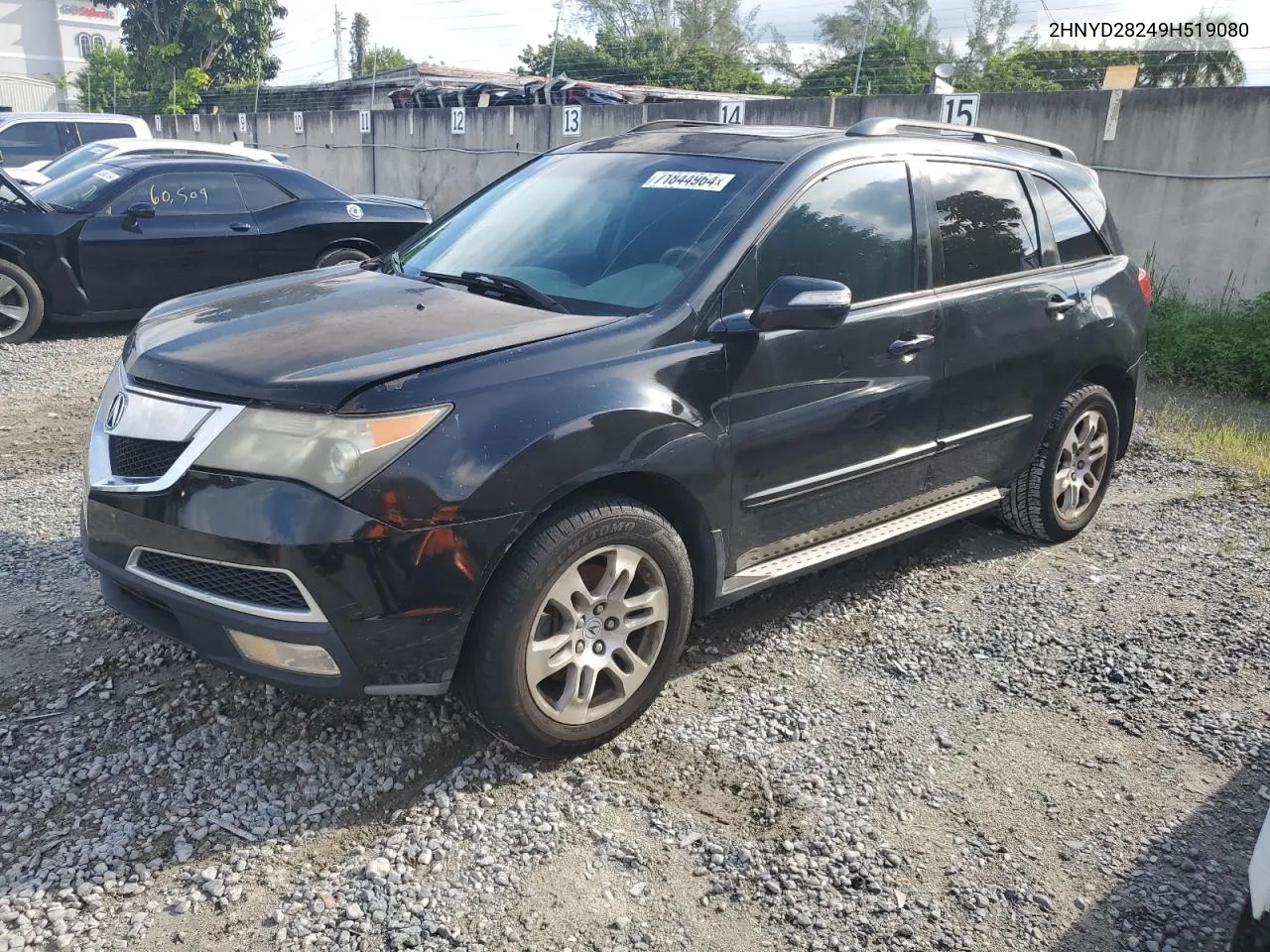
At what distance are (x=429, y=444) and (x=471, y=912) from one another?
3.83ft

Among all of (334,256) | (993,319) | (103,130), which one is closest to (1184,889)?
(993,319)

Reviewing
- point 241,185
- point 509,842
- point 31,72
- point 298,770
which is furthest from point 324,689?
point 31,72

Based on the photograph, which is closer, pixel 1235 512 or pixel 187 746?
pixel 187 746

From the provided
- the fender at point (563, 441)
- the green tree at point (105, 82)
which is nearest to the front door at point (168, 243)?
the fender at point (563, 441)

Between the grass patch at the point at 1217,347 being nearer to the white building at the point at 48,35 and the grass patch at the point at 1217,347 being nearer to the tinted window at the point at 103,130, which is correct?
the tinted window at the point at 103,130

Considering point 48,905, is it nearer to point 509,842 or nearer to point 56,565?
point 509,842

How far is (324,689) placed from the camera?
9.19ft

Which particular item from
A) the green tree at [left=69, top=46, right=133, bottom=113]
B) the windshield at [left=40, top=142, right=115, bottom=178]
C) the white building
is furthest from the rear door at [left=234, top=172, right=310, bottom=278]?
the white building

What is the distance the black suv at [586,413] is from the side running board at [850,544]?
0.5 inches

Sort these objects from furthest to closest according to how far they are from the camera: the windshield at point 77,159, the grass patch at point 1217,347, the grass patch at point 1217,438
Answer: the windshield at point 77,159 < the grass patch at point 1217,347 < the grass patch at point 1217,438

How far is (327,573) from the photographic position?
2.68 meters

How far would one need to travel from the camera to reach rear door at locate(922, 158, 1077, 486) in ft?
13.7

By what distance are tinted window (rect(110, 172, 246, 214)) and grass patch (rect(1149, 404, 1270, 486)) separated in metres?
7.82

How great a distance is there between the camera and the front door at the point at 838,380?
348 cm
